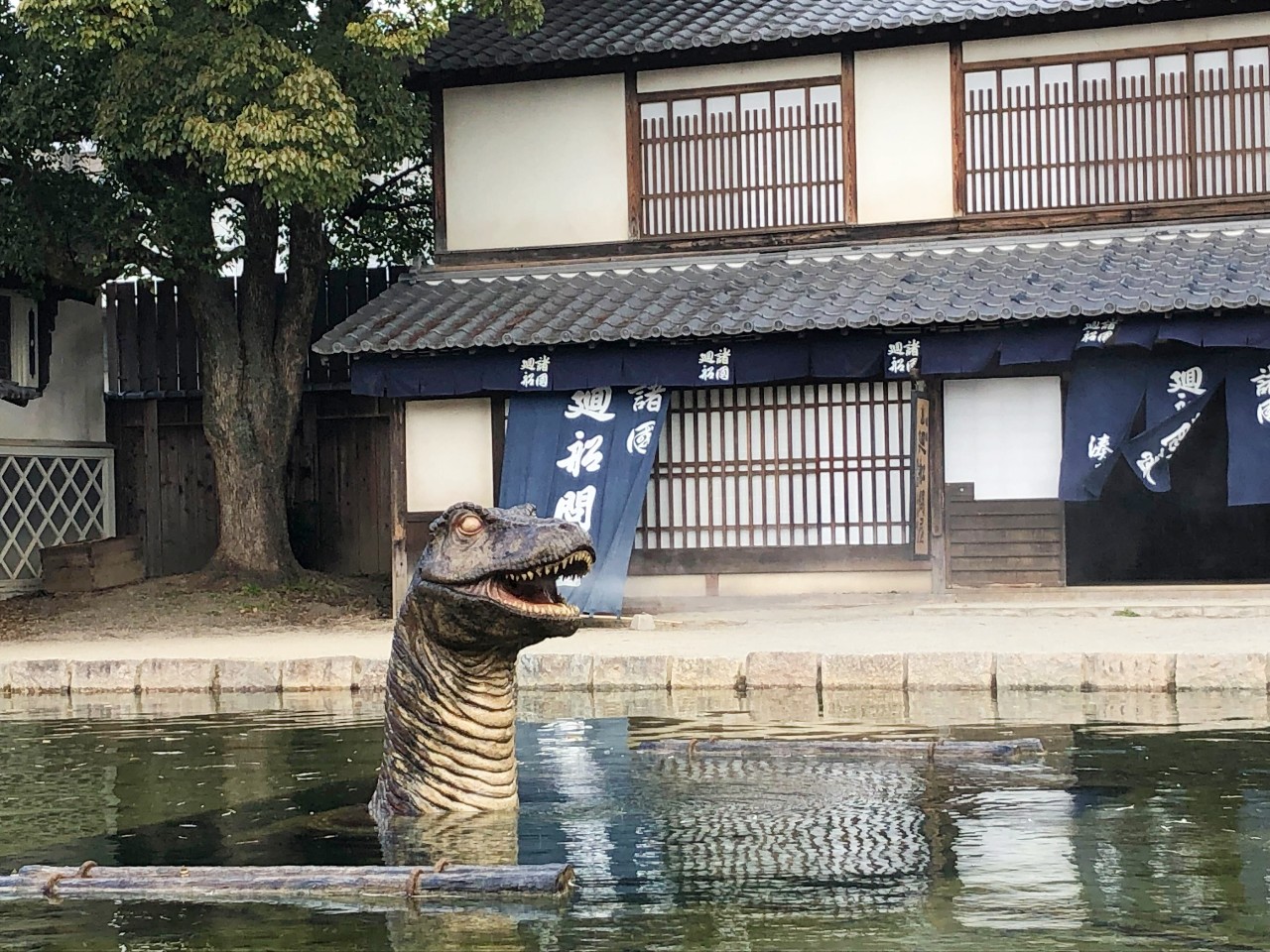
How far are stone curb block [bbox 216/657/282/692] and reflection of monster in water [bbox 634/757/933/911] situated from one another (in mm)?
4872

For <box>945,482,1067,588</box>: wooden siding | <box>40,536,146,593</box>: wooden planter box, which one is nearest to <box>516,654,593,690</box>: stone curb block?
<box>945,482,1067,588</box>: wooden siding

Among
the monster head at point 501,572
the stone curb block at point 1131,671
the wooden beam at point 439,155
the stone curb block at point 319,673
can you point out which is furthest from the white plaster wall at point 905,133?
the monster head at point 501,572

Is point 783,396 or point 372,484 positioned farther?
point 372,484

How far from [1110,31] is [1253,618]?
20.9 feet

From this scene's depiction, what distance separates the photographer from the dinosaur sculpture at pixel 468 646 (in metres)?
7.26

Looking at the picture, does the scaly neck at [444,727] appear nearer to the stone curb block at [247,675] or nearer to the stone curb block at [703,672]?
the stone curb block at [703,672]

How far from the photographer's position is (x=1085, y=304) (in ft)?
54.9

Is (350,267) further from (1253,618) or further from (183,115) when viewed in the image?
(1253,618)

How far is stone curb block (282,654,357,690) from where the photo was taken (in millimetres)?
13344

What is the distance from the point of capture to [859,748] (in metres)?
9.37

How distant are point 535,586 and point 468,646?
0.46m

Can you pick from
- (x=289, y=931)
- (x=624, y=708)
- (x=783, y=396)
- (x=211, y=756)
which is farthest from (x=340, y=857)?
Result: (x=783, y=396)

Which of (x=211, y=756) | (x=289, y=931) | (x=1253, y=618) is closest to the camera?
(x=289, y=931)

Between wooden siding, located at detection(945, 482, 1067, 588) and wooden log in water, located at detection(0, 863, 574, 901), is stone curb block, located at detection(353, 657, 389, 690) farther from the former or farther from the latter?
wooden siding, located at detection(945, 482, 1067, 588)
